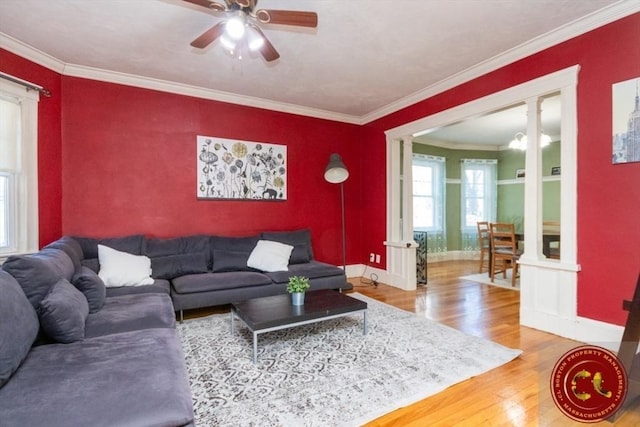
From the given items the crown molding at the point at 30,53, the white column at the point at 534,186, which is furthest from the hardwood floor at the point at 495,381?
the crown molding at the point at 30,53

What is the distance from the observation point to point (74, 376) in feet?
4.34

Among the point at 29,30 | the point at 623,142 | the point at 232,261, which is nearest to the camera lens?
the point at 623,142

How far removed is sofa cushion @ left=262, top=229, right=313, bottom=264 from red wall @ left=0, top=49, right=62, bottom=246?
2338 millimetres

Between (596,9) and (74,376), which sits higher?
(596,9)

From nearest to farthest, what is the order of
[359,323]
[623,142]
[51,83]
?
[623,142]
[359,323]
[51,83]

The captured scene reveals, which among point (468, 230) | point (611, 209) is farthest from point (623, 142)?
point (468, 230)

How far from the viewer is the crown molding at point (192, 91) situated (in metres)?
3.55

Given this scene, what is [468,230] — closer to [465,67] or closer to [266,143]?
[465,67]

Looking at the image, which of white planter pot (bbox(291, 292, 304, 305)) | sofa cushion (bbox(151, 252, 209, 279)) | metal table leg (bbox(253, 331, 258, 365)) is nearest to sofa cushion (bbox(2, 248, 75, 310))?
metal table leg (bbox(253, 331, 258, 365))

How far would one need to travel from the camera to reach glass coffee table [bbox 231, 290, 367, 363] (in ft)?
7.66

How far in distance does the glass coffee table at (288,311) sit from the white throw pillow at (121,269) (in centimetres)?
112

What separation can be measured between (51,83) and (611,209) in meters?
5.51

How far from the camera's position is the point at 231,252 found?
12.8 ft

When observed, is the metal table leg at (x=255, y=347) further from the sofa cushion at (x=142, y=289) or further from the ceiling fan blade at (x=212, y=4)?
the ceiling fan blade at (x=212, y=4)
